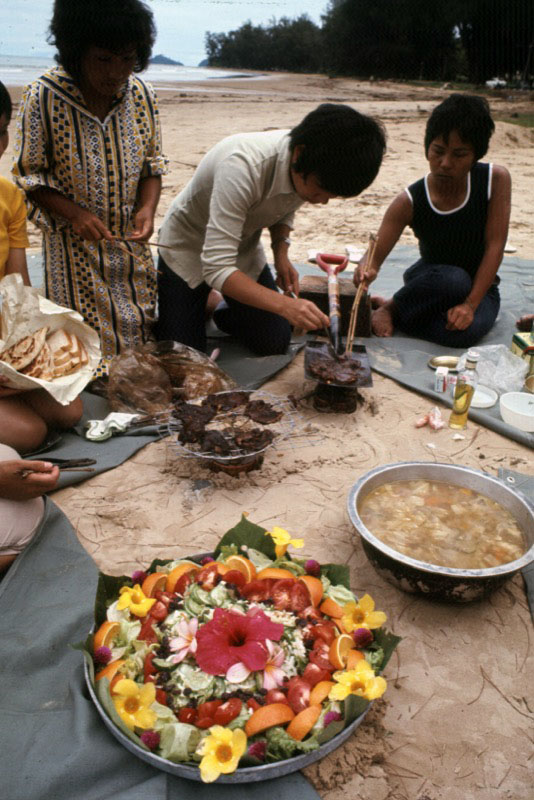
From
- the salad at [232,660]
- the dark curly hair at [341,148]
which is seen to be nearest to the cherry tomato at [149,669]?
the salad at [232,660]

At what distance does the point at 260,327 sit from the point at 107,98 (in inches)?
61.4

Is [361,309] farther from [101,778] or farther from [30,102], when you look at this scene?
[101,778]

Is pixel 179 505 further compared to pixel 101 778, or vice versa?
pixel 179 505

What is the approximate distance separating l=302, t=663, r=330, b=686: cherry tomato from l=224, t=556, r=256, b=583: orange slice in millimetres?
350

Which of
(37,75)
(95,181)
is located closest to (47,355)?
(95,181)

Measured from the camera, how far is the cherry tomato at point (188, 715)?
5.00 ft

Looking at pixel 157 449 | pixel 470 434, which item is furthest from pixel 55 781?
pixel 470 434

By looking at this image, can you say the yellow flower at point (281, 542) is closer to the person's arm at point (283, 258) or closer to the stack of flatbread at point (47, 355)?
the stack of flatbread at point (47, 355)

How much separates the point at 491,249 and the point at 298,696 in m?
3.20

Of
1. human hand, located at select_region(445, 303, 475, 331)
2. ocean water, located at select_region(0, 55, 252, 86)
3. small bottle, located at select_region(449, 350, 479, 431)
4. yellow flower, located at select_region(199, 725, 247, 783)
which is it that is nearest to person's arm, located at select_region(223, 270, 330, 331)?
small bottle, located at select_region(449, 350, 479, 431)

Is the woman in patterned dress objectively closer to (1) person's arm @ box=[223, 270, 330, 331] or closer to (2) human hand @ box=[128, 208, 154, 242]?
(2) human hand @ box=[128, 208, 154, 242]

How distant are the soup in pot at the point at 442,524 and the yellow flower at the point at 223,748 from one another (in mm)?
917

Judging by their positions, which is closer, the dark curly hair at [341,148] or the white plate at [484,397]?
the dark curly hair at [341,148]

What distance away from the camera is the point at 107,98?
3070mm
